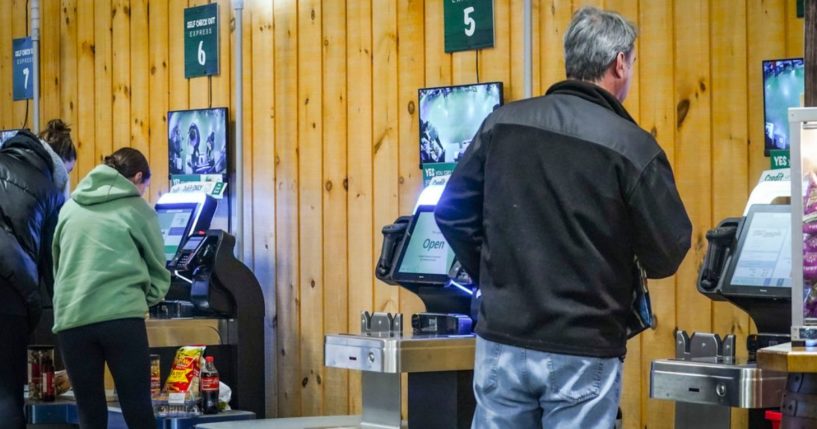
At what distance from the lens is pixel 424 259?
16.6ft

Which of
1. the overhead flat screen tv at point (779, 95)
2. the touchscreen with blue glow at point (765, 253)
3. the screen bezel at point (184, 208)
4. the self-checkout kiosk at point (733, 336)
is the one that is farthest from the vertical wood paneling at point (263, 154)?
the touchscreen with blue glow at point (765, 253)

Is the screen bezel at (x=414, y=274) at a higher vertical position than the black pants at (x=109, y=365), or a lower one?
higher

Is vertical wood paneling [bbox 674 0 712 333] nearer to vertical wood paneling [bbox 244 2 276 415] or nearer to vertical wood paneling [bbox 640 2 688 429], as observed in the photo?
vertical wood paneling [bbox 640 2 688 429]

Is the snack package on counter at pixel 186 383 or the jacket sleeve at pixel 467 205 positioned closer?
the jacket sleeve at pixel 467 205

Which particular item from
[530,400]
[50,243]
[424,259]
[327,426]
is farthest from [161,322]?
[530,400]

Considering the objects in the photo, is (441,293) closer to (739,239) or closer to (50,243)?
(739,239)

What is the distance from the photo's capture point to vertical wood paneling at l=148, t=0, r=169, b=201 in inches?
282

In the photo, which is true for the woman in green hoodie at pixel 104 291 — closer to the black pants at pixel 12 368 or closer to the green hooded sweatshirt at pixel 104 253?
the green hooded sweatshirt at pixel 104 253

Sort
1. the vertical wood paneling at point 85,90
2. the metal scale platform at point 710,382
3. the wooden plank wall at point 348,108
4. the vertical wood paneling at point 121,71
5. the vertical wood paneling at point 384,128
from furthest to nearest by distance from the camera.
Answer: the vertical wood paneling at point 85,90 → the vertical wood paneling at point 121,71 → the vertical wood paneling at point 384,128 → the wooden plank wall at point 348,108 → the metal scale platform at point 710,382

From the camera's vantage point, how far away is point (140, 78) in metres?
7.31

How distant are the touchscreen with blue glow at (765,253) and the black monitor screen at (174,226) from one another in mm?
3214

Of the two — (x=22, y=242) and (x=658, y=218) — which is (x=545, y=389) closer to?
(x=658, y=218)

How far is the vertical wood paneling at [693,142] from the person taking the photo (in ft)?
15.9

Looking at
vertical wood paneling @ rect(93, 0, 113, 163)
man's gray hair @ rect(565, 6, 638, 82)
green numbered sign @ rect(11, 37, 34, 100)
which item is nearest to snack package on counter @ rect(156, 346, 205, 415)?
vertical wood paneling @ rect(93, 0, 113, 163)
